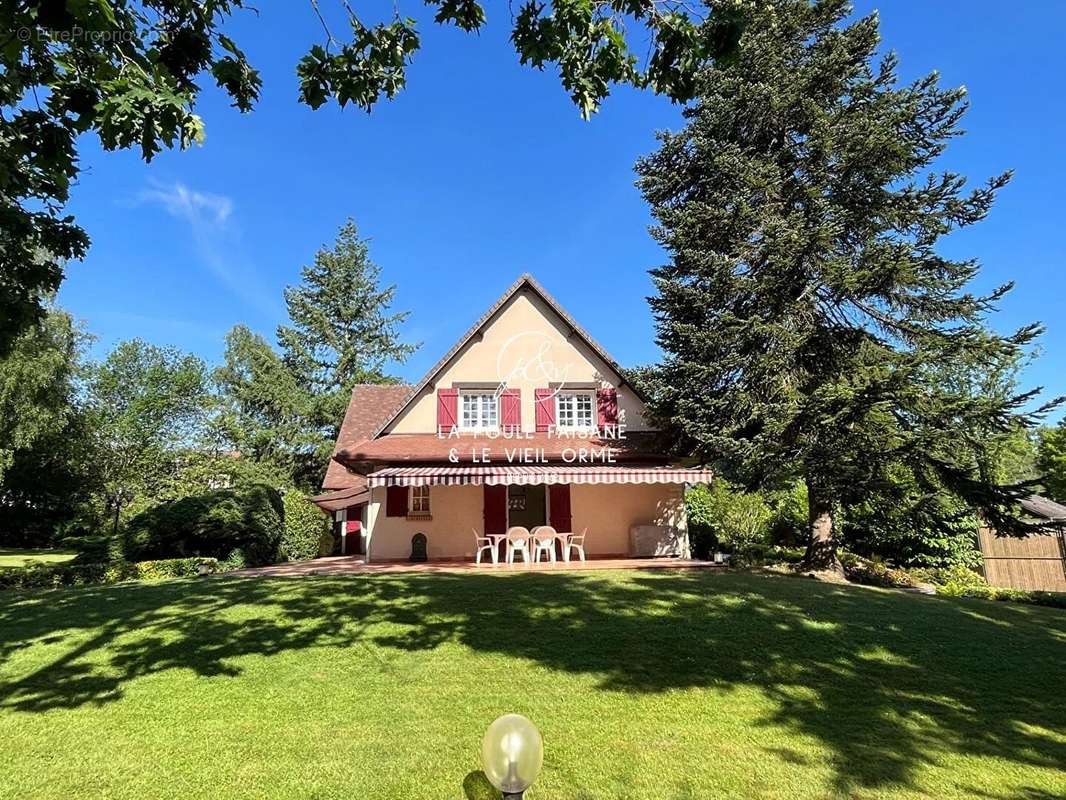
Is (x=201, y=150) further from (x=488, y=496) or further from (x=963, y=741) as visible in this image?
(x=488, y=496)

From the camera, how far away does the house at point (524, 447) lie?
20.5 meters

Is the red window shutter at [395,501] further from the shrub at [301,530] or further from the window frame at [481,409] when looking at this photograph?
the shrub at [301,530]

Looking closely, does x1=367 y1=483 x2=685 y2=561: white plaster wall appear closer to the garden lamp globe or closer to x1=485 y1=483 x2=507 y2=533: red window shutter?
x1=485 y1=483 x2=507 y2=533: red window shutter

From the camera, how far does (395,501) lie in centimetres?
2078

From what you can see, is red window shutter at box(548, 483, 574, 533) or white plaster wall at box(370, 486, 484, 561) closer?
white plaster wall at box(370, 486, 484, 561)

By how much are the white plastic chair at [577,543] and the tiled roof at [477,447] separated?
A: 9.08ft

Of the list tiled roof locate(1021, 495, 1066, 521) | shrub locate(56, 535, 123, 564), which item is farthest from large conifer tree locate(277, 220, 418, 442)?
tiled roof locate(1021, 495, 1066, 521)

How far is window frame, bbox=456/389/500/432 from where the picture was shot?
22.1 metres

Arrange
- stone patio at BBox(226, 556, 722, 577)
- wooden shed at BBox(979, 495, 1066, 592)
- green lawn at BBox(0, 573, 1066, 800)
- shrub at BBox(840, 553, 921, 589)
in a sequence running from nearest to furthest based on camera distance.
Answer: green lawn at BBox(0, 573, 1066, 800), shrub at BBox(840, 553, 921, 589), stone patio at BBox(226, 556, 722, 577), wooden shed at BBox(979, 495, 1066, 592)

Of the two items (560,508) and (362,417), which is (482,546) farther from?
(362,417)

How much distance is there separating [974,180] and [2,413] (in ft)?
160

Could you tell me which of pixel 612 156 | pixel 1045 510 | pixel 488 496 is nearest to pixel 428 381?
pixel 488 496

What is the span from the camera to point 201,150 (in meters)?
4.73

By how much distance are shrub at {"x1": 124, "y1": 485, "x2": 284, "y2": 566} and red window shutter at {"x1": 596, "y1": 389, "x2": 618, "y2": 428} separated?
13400 millimetres
